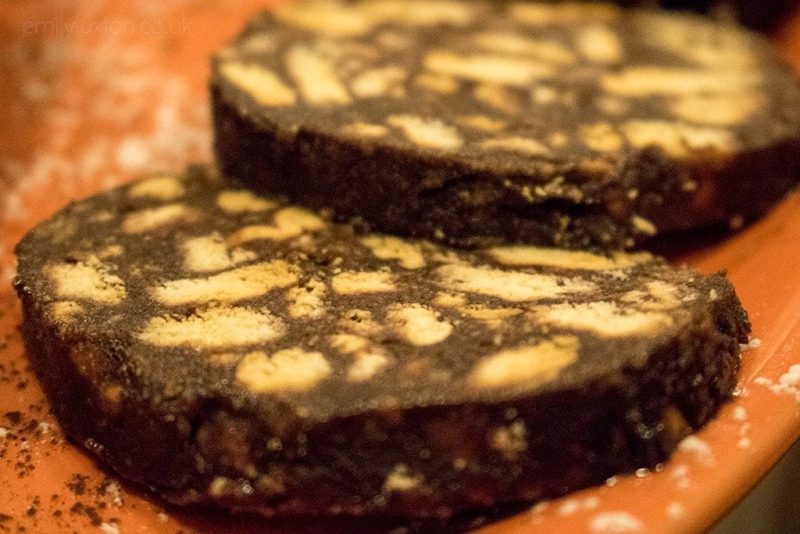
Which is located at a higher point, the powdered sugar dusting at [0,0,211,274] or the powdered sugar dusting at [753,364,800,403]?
the powdered sugar dusting at [753,364,800,403]

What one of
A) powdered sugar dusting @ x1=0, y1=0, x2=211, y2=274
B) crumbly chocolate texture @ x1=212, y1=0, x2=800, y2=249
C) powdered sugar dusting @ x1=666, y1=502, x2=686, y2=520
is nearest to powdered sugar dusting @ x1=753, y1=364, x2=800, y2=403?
powdered sugar dusting @ x1=666, y1=502, x2=686, y2=520

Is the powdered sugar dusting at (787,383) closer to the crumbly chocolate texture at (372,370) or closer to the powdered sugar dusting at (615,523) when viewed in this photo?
the crumbly chocolate texture at (372,370)

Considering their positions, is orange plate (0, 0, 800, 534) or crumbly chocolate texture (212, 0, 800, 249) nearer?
orange plate (0, 0, 800, 534)

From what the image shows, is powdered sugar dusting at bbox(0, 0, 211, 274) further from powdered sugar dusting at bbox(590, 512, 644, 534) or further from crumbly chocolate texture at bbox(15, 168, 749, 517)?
powdered sugar dusting at bbox(590, 512, 644, 534)

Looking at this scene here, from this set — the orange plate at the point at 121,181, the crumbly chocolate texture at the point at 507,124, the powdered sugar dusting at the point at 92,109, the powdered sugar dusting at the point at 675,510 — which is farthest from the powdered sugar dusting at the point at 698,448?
the powdered sugar dusting at the point at 92,109

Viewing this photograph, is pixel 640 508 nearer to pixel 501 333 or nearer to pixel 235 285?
pixel 501 333

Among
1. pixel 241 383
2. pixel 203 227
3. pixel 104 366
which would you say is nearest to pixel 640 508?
pixel 241 383
